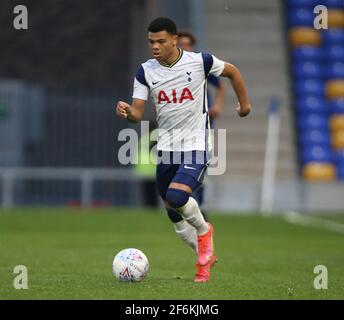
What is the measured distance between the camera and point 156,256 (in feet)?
42.6

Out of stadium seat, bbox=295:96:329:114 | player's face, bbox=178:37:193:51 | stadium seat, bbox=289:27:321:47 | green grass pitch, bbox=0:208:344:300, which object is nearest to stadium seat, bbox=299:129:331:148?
stadium seat, bbox=295:96:329:114

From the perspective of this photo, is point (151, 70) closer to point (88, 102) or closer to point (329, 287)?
point (329, 287)

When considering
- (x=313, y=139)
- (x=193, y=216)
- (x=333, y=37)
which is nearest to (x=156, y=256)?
(x=193, y=216)

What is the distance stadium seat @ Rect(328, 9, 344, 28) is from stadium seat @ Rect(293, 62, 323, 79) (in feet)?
3.88

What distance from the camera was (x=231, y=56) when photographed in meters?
26.8

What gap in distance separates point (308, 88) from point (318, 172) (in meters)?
2.71

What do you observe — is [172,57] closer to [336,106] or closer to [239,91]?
[239,91]

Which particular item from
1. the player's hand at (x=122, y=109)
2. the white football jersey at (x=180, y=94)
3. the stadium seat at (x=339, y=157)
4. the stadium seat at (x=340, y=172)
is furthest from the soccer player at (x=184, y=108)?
the stadium seat at (x=339, y=157)

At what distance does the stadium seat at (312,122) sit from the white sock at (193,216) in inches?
695

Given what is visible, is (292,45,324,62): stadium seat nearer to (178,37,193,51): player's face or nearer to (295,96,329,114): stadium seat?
(295,96,329,114): stadium seat

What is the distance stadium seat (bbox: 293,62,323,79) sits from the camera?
27953 millimetres

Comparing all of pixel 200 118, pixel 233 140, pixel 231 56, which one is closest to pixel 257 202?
pixel 233 140

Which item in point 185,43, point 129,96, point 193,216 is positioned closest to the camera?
point 193,216
